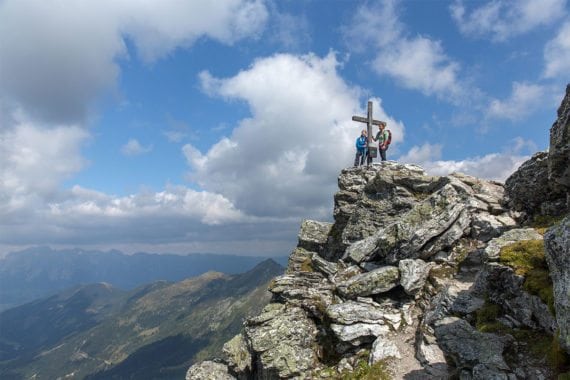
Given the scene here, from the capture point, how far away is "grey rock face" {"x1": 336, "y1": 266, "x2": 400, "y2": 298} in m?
23.9

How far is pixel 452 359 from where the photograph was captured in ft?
54.5

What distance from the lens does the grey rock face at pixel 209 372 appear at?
2559 centimetres

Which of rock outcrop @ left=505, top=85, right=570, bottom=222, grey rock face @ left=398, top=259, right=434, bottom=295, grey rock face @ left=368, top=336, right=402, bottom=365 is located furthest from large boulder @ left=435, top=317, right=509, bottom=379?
rock outcrop @ left=505, top=85, right=570, bottom=222

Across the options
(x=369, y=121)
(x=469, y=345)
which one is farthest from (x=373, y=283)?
(x=369, y=121)

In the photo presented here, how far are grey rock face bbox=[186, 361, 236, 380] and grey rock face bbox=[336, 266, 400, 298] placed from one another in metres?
10.3

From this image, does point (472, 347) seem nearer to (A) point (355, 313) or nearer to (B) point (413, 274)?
(A) point (355, 313)

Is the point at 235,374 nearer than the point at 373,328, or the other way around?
the point at 373,328

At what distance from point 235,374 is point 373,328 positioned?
36.3ft

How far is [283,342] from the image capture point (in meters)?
23.3

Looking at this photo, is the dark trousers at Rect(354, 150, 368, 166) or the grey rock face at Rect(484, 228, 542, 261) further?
the dark trousers at Rect(354, 150, 368, 166)

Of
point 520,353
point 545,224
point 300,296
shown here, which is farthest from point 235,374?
point 545,224

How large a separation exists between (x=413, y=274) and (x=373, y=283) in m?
2.66

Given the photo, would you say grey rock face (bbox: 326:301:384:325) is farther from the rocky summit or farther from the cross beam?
the cross beam

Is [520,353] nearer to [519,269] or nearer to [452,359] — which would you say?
[452,359]
